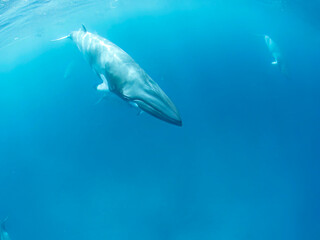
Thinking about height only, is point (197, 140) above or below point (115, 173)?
above

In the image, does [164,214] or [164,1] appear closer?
[164,214]

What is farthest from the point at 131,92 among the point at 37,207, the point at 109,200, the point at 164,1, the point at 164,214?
the point at 164,1

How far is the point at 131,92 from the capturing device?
4500 mm

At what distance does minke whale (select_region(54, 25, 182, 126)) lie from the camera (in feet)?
13.0

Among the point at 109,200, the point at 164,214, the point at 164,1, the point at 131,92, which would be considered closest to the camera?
the point at 131,92

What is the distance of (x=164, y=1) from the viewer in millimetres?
50312

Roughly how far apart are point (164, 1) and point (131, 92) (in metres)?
51.6

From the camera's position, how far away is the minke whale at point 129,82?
3963 millimetres

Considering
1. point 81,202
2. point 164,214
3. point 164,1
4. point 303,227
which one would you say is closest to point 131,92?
point 164,214

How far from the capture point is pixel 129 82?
4.75 m

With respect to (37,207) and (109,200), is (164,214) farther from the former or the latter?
(37,207)

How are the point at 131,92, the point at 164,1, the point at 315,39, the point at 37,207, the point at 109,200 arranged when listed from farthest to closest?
the point at 315,39
the point at 164,1
the point at 37,207
the point at 109,200
the point at 131,92

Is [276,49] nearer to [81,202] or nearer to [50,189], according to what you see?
[81,202]

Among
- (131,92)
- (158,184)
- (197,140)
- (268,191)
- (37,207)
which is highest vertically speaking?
(197,140)
